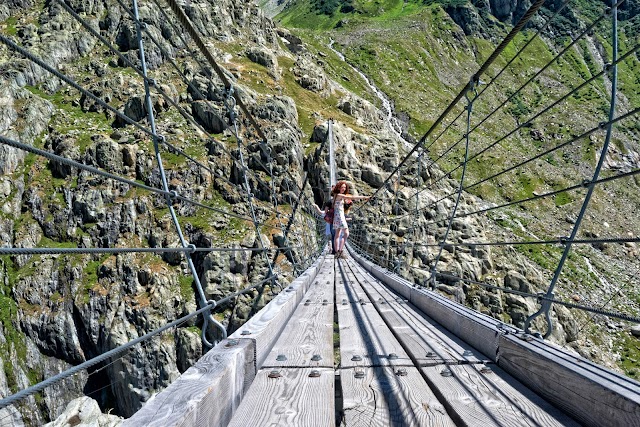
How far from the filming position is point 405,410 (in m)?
1.47

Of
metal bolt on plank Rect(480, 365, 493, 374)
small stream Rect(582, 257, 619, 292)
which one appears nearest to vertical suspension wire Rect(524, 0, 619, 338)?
metal bolt on plank Rect(480, 365, 493, 374)

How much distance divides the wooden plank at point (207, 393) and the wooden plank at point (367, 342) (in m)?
0.63

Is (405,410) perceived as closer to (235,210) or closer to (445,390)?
(445,390)

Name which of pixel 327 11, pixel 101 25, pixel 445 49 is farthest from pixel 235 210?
pixel 327 11

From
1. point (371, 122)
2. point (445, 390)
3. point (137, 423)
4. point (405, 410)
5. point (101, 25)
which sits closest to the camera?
point (137, 423)

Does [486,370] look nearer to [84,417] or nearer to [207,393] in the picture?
[207,393]

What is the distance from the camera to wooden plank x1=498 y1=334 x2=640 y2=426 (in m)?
1.20

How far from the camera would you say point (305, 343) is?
2.22m

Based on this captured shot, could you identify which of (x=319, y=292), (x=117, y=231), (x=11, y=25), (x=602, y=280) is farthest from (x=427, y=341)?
(x=11, y=25)

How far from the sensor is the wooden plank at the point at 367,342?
200 cm

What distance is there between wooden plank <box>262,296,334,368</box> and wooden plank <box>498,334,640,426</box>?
0.90 m

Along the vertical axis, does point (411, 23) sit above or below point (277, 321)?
above

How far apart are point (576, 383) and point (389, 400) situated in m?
0.70

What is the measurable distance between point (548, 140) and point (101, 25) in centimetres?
8181
